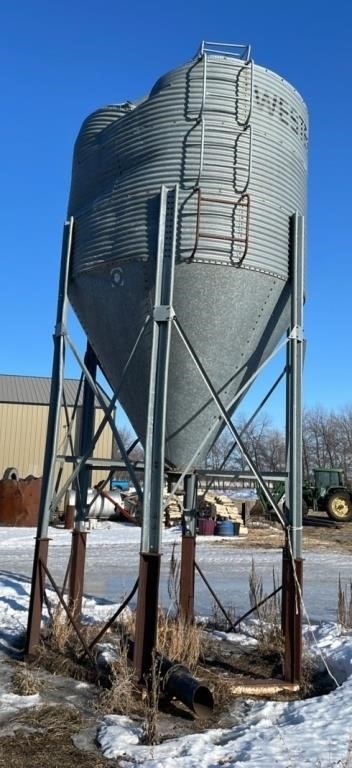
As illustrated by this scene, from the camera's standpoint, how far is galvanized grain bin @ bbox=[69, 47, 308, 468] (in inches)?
254

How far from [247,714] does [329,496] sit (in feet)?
72.5

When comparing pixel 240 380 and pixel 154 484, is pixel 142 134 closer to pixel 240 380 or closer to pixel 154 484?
pixel 240 380

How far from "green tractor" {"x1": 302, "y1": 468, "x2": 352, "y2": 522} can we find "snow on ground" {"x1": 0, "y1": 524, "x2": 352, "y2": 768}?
12.5m

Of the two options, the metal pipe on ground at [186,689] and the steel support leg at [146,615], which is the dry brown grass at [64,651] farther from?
the metal pipe on ground at [186,689]

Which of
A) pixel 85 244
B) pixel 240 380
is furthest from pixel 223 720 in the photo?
pixel 85 244

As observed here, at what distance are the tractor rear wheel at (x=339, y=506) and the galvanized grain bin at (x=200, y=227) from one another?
66.4 feet

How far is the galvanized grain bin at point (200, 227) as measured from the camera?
254 inches

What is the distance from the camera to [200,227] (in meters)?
6.37

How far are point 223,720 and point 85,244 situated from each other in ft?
15.4

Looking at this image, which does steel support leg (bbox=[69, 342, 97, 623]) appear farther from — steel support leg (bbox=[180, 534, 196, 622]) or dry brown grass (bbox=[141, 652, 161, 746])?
dry brown grass (bbox=[141, 652, 161, 746])

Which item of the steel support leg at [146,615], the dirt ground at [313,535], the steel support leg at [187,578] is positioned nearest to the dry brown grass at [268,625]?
the steel support leg at [187,578]

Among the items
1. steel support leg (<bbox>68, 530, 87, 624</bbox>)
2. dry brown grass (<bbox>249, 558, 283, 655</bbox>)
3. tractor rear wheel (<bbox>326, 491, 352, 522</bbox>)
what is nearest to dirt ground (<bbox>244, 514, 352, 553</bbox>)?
tractor rear wheel (<bbox>326, 491, 352, 522</bbox>)

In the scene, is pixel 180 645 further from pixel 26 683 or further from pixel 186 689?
pixel 26 683

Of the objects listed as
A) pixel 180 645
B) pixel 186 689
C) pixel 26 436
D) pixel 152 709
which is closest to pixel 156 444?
pixel 180 645
